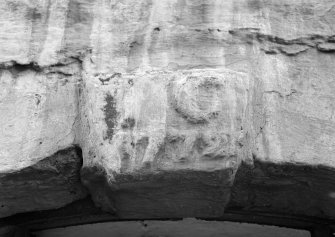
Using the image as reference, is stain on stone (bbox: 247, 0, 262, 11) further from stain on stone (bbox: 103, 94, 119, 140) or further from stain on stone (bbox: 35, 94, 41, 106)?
stain on stone (bbox: 35, 94, 41, 106)

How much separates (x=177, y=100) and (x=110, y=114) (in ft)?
0.49

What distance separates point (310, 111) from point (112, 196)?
18.9 inches

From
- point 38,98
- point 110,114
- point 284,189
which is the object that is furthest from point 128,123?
point 284,189

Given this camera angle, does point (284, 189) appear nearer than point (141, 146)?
No

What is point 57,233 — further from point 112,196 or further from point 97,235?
point 112,196

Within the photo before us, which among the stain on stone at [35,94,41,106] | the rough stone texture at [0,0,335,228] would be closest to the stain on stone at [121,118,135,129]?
the rough stone texture at [0,0,335,228]

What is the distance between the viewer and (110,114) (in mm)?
1504

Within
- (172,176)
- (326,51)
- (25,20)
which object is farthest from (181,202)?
(25,20)

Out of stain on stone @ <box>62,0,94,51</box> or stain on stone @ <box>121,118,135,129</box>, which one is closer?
stain on stone @ <box>121,118,135,129</box>

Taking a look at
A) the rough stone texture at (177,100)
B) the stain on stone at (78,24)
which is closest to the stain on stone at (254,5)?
the rough stone texture at (177,100)

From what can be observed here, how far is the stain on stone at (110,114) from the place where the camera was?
4.88 feet

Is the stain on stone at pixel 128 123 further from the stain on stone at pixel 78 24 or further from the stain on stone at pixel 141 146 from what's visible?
the stain on stone at pixel 78 24

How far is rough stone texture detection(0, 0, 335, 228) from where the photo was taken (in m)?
1.46

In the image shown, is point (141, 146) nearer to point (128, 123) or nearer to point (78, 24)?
point (128, 123)
